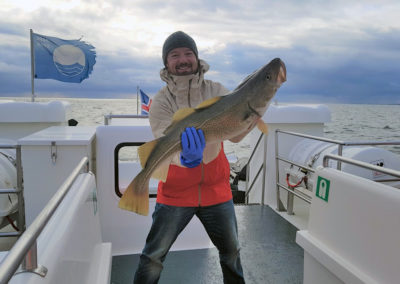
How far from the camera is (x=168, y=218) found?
2.36 meters

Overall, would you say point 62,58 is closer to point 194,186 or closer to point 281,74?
point 194,186

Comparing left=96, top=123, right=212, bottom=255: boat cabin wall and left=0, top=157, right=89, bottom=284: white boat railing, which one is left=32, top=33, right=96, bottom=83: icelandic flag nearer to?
left=96, top=123, right=212, bottom=255: boat cabin wall

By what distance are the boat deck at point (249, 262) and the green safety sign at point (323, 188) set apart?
1390 mm

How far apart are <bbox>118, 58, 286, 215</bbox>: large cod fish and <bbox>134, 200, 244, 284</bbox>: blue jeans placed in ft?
1.25

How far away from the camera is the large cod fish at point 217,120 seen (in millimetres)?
1752

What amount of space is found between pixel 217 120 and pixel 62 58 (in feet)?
23.1

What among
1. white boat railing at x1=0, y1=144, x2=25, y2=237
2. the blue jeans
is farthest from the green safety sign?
white boat railing at x1=0, y1=144, x2=25, y2=237

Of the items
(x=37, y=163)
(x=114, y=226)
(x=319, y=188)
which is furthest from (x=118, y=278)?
(x=319, y=188)

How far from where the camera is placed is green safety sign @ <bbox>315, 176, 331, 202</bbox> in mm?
2417

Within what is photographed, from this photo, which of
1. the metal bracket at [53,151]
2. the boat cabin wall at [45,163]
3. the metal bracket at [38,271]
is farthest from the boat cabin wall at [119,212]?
the metal bracket at [38,271]

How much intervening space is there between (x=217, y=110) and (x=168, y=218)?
3.09ft

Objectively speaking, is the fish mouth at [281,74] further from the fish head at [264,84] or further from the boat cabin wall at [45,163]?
the boat cabin wall at [45,163]

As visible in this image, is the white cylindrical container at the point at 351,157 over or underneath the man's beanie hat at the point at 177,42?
underneath

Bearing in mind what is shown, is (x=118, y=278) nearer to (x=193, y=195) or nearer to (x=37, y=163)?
(x=37, y=163)
